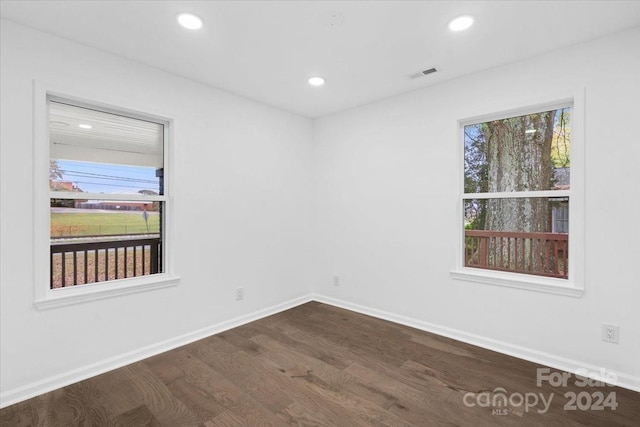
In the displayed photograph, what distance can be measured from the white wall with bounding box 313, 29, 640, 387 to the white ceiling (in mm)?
287

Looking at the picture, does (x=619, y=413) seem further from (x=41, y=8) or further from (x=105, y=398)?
(x=41, y=8)

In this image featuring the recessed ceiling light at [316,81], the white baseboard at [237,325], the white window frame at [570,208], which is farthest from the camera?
the recessed ceiling light at [316,81]

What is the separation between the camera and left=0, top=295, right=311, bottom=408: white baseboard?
84.0 inches

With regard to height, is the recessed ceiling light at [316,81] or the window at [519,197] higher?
the recessed ceiling light at [316,81]

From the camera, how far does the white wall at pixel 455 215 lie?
2.29 m

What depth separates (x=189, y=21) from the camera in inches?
85.2

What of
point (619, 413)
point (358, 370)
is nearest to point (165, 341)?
point (358, 370)

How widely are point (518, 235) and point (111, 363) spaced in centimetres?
369

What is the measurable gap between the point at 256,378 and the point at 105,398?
1.02m

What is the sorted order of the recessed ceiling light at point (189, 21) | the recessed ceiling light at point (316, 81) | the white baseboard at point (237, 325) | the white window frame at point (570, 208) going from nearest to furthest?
the recessed ceiling light at point (189, 21), the white baseboard at point (237, 325), the white window frame at point (570, 208), the recessed ceiling light at point (316, 81)

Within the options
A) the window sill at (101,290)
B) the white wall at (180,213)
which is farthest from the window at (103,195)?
the white wall at (180,213)

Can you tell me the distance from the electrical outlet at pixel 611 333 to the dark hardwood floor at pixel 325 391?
0.33 m

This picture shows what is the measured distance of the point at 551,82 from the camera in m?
2.57

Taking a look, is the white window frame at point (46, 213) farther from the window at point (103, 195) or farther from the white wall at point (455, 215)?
the white wall at point (455, 215)
